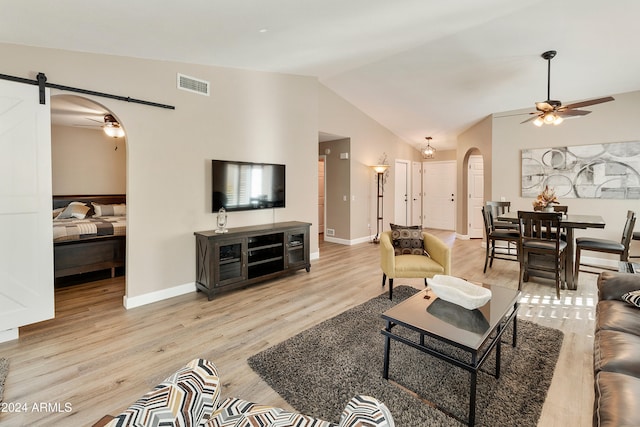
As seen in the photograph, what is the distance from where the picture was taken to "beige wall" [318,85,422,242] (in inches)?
241

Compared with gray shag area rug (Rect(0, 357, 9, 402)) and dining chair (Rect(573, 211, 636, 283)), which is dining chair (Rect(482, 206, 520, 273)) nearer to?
dining chair (Rect(573, 211, 636, 283))

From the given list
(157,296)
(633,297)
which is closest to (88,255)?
(157,296)

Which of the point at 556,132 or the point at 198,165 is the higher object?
the point at 556,132

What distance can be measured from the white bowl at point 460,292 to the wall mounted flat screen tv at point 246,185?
2792mm

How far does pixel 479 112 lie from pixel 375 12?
395 centimetres

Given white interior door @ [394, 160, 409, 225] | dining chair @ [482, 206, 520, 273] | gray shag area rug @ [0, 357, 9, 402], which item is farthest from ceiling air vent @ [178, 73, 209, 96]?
white interior door @ [394, 160, 409, 225]

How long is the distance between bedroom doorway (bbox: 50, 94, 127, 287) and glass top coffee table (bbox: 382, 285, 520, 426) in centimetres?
397

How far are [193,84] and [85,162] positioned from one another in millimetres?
3752

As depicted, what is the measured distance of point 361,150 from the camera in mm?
6961

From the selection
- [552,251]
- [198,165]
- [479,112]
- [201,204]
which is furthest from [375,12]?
[479,112]

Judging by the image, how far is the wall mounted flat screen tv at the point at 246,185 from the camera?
393 cm

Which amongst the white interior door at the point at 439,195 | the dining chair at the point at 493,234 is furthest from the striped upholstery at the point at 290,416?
the white interior door at the point at 439,195

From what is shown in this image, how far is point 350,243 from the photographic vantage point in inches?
271

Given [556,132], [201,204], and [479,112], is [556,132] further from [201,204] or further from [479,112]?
[201,204]
